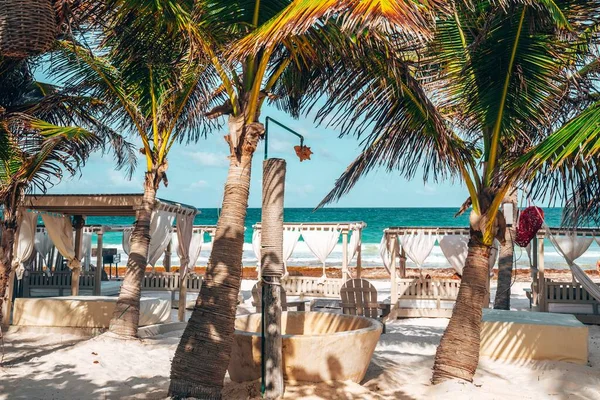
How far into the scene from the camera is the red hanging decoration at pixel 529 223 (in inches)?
292

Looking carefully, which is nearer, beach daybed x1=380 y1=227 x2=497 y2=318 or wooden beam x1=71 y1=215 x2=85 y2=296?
wooden beam x1=71 y1=215 x2=85 y2=296

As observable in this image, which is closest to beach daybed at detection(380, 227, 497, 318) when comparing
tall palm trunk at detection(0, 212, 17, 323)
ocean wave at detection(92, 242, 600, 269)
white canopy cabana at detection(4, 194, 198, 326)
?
white canopy cabana at detection(4, 194, 198, 326)

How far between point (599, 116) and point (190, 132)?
6.93m

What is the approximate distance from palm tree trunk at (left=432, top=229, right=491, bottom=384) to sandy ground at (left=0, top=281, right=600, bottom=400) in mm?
160

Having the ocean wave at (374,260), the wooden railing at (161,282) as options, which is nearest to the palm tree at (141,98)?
the wooden railing at (161,282)

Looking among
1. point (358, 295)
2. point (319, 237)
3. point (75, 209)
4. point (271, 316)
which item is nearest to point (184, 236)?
point (75, 209)

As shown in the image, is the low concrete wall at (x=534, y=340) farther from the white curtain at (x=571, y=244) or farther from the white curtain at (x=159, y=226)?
the white curtain at (x=159, y=226)

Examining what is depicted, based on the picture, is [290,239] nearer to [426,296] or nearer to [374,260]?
[426,296]

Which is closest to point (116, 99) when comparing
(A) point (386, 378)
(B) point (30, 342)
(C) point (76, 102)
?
(C) point (76, 102)

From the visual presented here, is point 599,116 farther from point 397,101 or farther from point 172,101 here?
point 172,101

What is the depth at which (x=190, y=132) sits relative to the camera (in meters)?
9.80

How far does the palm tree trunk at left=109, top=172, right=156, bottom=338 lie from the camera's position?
27.3 ft

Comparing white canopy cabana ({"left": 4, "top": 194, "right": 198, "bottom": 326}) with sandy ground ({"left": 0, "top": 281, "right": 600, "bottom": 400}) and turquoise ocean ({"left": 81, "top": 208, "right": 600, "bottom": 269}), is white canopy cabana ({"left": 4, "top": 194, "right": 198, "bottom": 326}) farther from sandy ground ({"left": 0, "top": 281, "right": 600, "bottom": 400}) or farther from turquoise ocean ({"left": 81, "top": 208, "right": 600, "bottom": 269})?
turquoise ocean ({"left": 81, "top": 208, "right": 600, "bottom": 269})

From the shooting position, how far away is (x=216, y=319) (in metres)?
4.50
